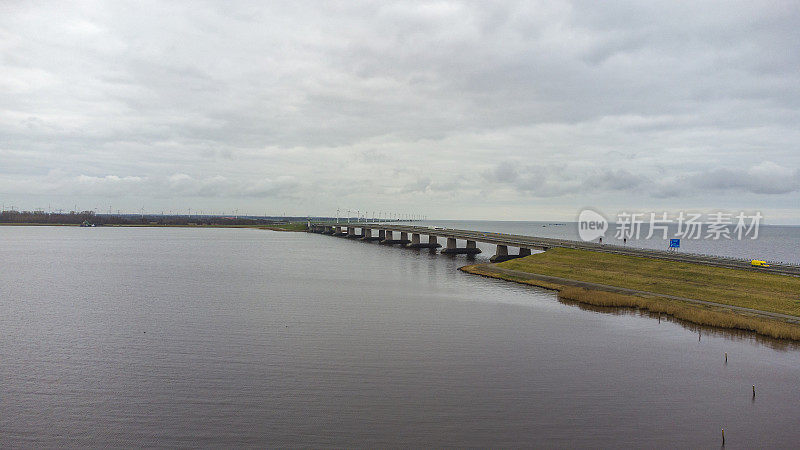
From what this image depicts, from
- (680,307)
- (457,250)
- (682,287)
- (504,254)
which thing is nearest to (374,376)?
(680,307)

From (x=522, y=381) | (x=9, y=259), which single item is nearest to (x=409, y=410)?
(x=522, y=381)

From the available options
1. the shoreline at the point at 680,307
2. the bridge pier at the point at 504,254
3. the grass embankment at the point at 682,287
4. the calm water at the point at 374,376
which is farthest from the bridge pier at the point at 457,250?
the calm water at the point at 374,376

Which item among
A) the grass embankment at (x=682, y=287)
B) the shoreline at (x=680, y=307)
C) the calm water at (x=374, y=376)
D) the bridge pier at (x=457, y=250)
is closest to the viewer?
the calm water at (x=374, y=376)

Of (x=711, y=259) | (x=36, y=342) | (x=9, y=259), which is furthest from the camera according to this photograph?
(x=9, y=259)

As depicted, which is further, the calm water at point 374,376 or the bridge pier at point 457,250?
the bridge pier at point 457,250

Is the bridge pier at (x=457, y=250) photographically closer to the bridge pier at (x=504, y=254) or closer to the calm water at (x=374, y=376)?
the bridge pier at (x=504, y=254)

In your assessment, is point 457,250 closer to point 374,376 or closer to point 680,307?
point 680,307

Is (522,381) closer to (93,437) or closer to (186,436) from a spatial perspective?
(186,436)
